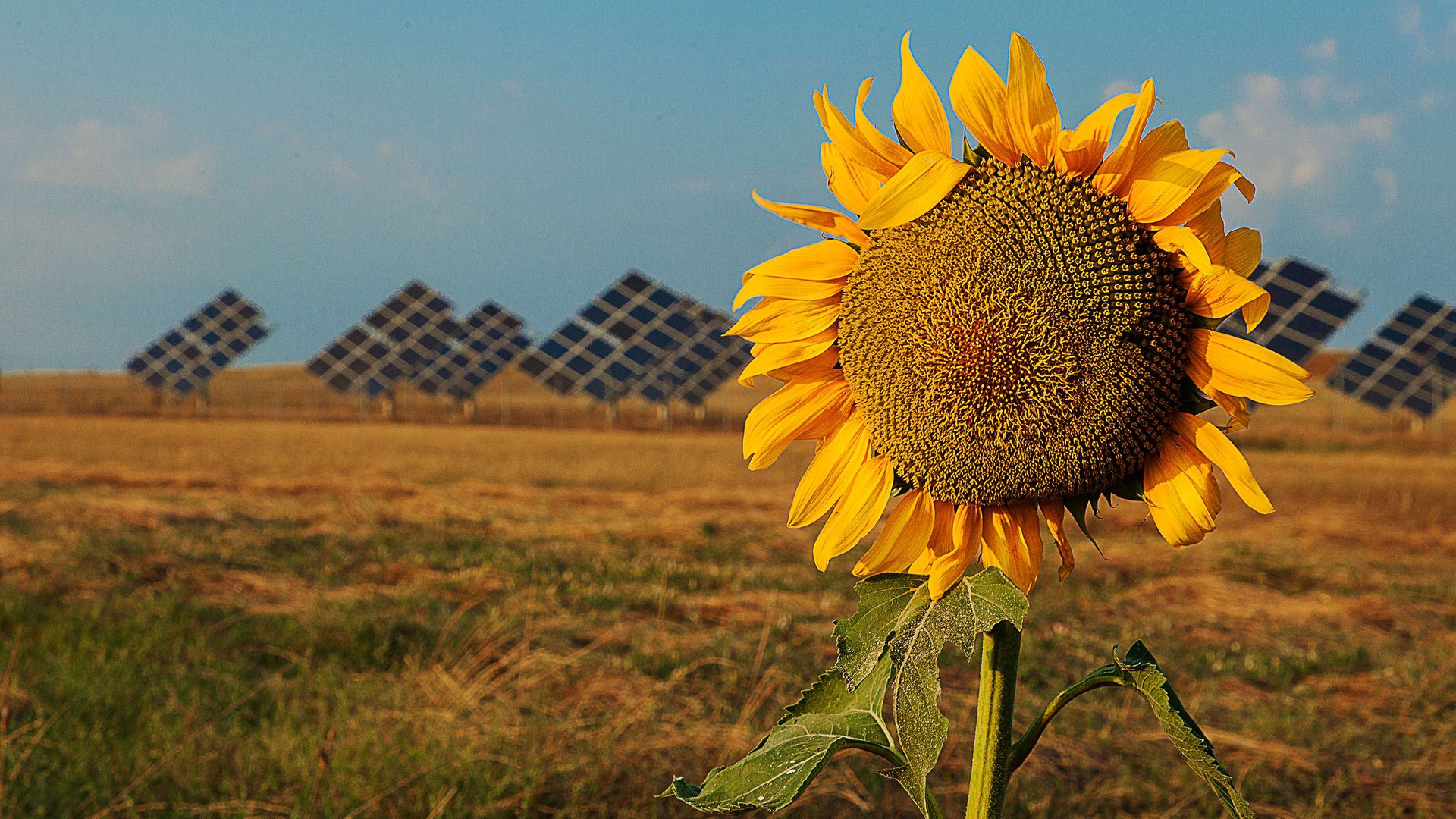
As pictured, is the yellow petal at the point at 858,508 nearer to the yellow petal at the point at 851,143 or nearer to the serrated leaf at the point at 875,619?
the serrated leaf at the point at 875,619

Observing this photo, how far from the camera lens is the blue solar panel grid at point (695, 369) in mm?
35844

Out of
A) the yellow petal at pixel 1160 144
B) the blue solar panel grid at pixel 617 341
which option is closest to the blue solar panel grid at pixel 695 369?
the blue solar panel grid at pixel 617 341

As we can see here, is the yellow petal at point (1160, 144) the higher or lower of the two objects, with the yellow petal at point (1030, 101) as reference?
lower

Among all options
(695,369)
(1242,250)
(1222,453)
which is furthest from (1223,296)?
(695,369)

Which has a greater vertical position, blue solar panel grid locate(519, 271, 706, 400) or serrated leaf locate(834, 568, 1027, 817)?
blue solar panel grid locate(519, 271, 706, 400)

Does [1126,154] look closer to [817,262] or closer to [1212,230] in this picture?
[1212,230]

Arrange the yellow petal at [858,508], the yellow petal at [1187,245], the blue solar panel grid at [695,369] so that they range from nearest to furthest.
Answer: the yellow petal at [1187,245] < the yellow petal at [858,508] < the blue solar panel grid at [695,369]

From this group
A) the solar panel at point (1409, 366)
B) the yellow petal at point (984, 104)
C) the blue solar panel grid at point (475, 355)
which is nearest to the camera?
the yellow petal at point (984, 104)

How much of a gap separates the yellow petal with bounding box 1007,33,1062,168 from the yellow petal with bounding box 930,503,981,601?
0.43 m

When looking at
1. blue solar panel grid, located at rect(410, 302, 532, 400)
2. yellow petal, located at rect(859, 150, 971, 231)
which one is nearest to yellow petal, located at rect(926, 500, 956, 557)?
yellow petal, located at rect(859, 150, 971, 231)

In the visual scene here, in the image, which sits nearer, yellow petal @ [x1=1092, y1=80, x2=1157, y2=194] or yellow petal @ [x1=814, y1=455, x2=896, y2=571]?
yellow petal @ [x1=1092, y1=80, x2=1157, y2=194]

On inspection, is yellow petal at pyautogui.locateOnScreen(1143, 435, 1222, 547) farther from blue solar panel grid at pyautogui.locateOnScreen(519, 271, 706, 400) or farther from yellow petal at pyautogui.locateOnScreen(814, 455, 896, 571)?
blue solar panel grid at pyautogui.locateOnScreen(519, 271, 706, 400)

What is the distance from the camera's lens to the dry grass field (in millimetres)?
3832

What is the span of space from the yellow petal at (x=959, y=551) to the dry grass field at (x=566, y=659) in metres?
2.62
